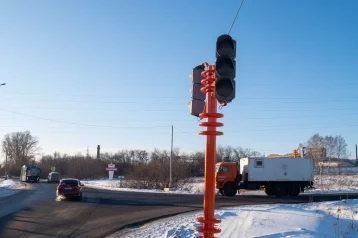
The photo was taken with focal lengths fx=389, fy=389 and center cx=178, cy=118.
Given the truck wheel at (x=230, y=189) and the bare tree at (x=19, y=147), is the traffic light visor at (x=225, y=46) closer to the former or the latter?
the truck wheel at (x=230, y=189)

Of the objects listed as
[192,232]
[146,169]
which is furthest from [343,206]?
[146,169]

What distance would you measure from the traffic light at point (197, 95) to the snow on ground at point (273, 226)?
25.3 ft

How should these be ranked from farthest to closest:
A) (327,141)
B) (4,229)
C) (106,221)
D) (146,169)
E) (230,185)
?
(327,141) → (146,169) → (230,185) → (106,221) → (4,229)

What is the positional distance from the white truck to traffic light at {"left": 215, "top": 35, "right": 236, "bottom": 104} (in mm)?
28066

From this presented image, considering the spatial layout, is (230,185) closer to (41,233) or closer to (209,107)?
(41,233)

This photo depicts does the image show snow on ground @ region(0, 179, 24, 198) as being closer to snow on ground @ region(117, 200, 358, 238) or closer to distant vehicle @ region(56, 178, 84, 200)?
distant vehicle @ region(56, 178, 84, 200)

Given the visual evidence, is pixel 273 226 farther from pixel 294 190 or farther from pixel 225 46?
pixel 294 190

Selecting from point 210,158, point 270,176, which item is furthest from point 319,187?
point 210,158

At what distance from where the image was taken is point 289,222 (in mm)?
14016

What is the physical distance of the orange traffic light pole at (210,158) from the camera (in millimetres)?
3996

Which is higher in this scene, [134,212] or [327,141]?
[327,141]

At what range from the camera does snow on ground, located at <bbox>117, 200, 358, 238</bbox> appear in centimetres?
1216

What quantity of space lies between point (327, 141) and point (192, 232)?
382 feet

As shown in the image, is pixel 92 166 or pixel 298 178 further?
pixel 92 166
